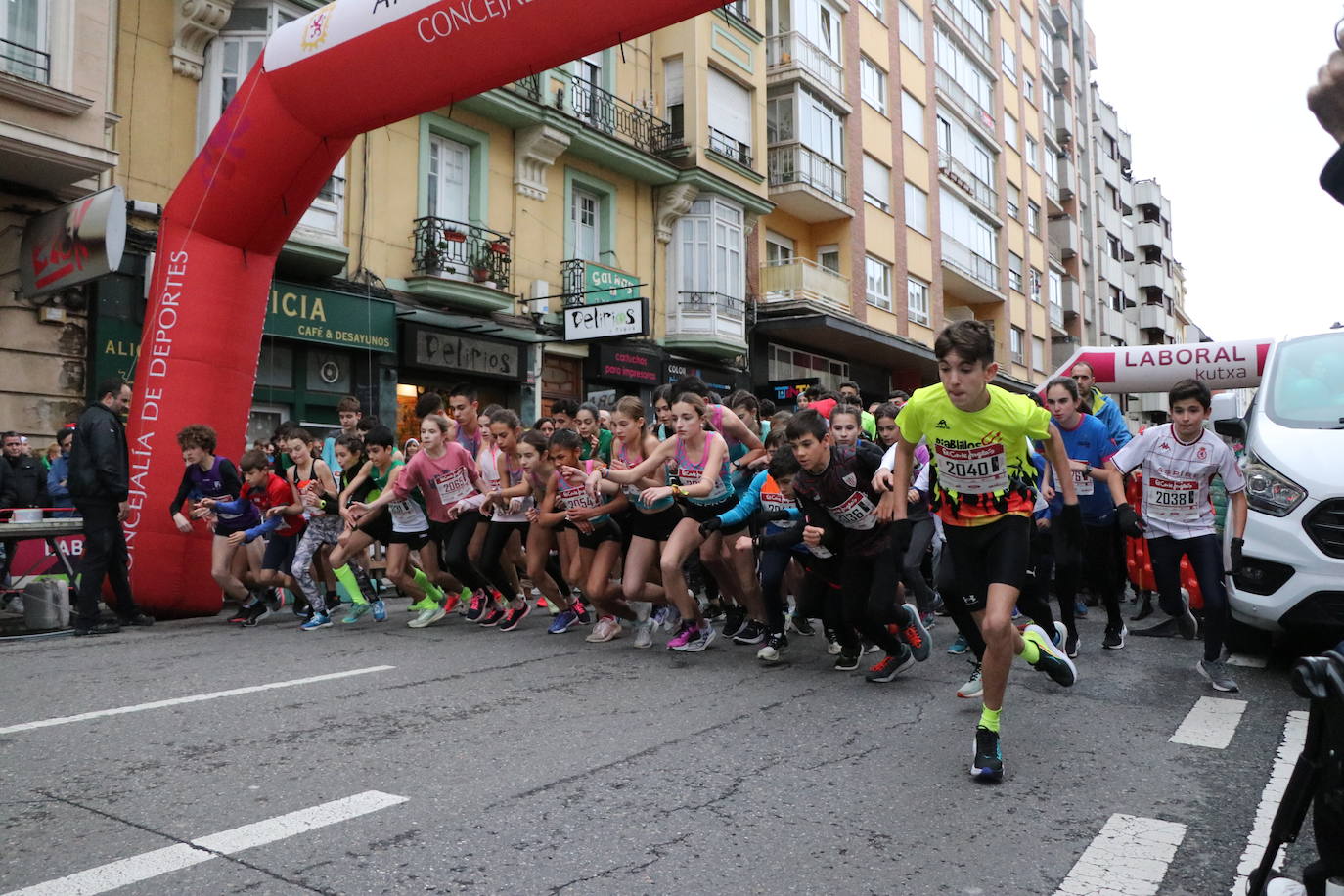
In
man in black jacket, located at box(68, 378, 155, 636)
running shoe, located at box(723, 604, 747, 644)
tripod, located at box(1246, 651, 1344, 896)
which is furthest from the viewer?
man in black jacket, located at box(68, 378, 155, 636)

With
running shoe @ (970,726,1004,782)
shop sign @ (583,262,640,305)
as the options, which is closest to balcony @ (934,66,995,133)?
shop sign @ (583,262,640,305)

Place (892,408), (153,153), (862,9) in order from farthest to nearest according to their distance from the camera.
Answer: (862,9)
(153,153)
(892,408)

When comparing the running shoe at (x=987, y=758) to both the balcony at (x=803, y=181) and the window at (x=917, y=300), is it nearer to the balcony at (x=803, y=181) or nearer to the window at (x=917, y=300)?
the balcony at (x=803, y=181)

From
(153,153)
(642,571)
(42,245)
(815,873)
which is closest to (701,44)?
(153,153)

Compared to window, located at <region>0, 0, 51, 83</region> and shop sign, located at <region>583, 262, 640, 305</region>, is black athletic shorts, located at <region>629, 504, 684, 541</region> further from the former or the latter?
shop sign, located at <region>583, 262, 640, 305</region>

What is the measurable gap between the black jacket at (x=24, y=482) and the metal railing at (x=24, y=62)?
4.42 meters

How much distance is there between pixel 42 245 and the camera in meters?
12.1

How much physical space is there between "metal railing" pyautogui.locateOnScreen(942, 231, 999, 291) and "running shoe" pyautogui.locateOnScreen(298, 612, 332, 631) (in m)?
29.3

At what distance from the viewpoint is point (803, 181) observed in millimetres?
26266

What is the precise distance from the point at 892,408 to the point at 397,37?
5.29 metres

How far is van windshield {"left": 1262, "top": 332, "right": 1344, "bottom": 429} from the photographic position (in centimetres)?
614

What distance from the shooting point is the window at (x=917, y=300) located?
105 ft

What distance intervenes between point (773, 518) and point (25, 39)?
11319 mm

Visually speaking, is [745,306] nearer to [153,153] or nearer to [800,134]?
[800,134]
